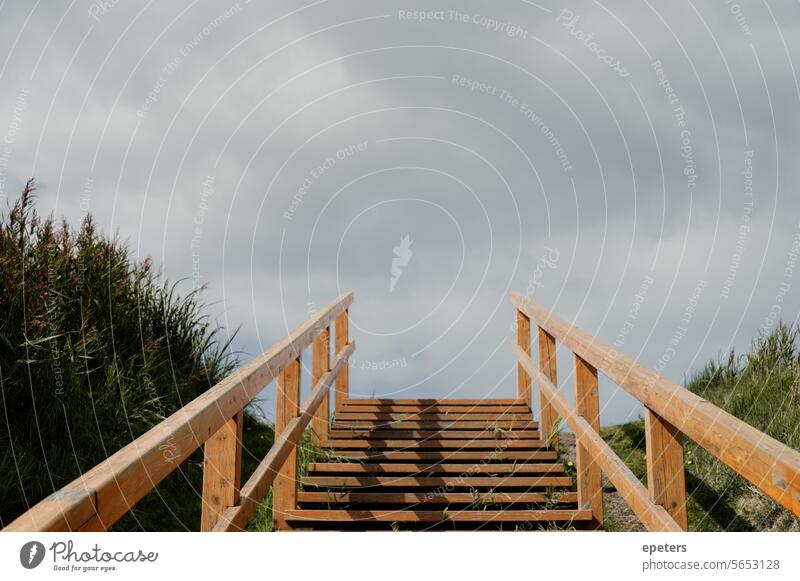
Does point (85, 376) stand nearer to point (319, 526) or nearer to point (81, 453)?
point (81, 453)

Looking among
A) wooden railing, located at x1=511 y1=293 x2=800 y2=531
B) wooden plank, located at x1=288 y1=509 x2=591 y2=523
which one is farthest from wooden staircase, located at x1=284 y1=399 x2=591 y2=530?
wooden railing, located at x1=511 y1=293 x2=800 y2=531

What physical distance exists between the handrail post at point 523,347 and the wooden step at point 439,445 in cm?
99

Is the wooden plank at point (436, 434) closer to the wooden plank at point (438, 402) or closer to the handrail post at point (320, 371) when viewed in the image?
the handrail post at point (320, 371)

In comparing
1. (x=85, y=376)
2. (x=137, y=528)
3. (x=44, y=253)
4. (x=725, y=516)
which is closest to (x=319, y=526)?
(x=137, y=528)

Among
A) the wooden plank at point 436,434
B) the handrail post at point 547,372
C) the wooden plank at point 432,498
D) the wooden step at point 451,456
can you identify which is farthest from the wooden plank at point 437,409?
the wooden plank at point 432,498

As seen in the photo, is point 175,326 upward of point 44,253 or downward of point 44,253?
downward

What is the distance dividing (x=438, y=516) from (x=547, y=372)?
70.6 inches

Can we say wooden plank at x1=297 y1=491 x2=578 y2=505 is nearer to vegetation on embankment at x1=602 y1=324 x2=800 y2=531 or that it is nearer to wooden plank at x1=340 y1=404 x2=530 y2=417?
vegetation on embankment at x1=602 y1=324 x2=800 y2=531

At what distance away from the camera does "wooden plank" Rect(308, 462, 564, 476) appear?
207 inches

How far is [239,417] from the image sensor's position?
3.06 metres

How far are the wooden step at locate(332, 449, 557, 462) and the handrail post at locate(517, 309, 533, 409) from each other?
1263 millimetres

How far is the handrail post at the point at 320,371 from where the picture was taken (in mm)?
5848

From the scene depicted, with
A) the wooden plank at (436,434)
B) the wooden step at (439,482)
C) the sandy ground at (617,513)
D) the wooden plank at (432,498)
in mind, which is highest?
the wooden plank at (436,434)

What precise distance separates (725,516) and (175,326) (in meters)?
5.14
